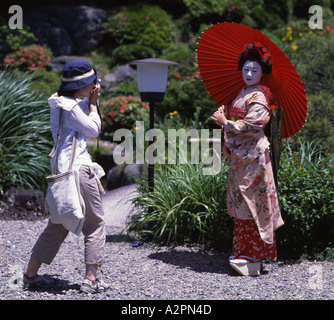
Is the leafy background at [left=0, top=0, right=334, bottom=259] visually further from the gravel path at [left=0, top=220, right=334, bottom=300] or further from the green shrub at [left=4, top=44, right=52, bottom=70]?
the gravel path at [left=0, top=220, right=334, bottom=300]

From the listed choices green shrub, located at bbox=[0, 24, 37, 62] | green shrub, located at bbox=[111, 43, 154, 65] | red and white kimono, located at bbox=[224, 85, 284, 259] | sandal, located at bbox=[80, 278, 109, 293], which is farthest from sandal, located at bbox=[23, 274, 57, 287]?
green shrub, located at bbox=[111, 43, 154, 65]

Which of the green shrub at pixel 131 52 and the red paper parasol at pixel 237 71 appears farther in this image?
the green shrub at pixel 131 52

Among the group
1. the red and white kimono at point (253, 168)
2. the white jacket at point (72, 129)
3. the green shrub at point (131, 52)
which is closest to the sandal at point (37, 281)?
the white jacket at point (72, 129)

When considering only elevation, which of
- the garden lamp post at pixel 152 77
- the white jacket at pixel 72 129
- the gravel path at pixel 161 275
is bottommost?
the gravel path at pixel 161 275

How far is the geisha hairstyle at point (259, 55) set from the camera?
12.3 ft

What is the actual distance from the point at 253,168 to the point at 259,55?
858 millimetres

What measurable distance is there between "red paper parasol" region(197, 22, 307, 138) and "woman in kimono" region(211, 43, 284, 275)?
9 centimetres

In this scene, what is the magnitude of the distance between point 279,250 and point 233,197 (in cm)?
85

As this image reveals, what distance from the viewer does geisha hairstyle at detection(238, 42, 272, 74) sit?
3.74 meters

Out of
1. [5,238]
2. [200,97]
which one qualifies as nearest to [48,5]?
[200,97]

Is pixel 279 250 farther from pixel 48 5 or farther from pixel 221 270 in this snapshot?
pixel 48 5

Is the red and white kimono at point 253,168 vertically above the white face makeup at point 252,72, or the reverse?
the white face makeup at point 252,72

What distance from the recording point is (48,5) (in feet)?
45.9

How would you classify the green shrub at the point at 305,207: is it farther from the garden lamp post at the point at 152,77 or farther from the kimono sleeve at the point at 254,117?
the garden lamp post at the point at 152,77
